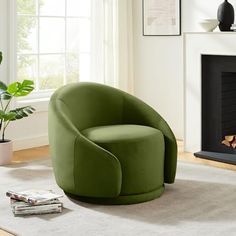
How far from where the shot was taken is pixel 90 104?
436cm

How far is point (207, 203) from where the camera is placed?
13.0 feet

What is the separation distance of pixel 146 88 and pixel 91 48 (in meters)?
0.74

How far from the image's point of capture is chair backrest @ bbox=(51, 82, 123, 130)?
423 centimetres

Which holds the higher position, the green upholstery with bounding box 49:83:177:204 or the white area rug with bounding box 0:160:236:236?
the green upholstery with bounding box 49:83:177:204

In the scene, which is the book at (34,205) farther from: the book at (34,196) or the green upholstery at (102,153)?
the green upholstery at (102,153)

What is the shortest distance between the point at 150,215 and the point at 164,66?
9.43 feet

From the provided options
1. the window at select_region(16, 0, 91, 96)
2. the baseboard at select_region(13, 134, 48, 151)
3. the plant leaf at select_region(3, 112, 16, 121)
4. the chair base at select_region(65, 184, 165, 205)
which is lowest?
the chair base at select_region(65, 184, 165, 205)

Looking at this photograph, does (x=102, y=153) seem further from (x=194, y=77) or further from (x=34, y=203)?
(x=194, y=77)

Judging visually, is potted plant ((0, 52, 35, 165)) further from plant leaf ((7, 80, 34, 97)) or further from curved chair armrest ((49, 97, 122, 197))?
curved chair armrest ((49, 97, 122, 197))

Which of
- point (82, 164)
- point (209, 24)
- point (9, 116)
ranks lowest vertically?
point (82, 164)

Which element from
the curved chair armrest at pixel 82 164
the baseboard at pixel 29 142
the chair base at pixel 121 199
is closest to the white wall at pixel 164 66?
the baseboard at pixel 29 142

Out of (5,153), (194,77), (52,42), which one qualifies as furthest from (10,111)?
(194,77)

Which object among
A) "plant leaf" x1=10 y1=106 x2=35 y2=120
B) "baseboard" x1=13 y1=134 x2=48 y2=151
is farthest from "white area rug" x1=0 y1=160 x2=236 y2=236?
"baseboard" x1=13 y1=134 x2=48 y2=151

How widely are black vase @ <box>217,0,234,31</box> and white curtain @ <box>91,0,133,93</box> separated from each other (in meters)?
1.37
